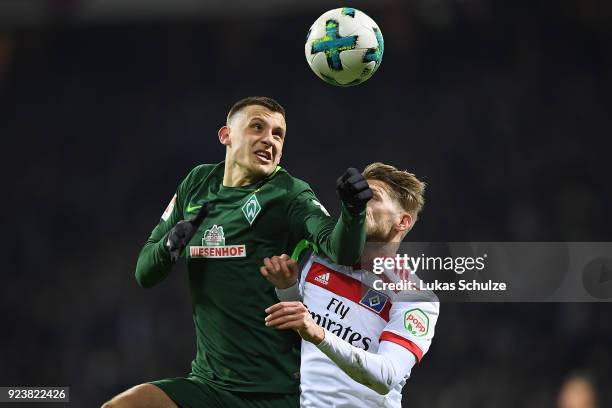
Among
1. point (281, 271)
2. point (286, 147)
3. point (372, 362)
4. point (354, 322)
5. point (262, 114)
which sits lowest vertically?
point (372, 362)

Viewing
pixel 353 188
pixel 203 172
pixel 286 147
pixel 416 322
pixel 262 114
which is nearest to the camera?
pixel 353 188

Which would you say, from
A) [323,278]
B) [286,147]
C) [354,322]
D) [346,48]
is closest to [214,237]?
[323,278]

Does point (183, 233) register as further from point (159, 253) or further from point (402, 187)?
point (402, 187)

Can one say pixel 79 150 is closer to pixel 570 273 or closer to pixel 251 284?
Answer: pixel 570 273

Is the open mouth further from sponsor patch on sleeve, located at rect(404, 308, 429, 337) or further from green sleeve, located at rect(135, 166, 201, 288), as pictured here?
sponsor patch on sleeve, located at rect(404, 308, 429, 337)

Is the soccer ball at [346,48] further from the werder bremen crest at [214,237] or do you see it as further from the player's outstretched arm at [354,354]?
the player's outstretched arm at [354,354]

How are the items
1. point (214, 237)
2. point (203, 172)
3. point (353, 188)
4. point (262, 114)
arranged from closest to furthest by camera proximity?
point (353, 188), point (214, 237), point (262, 114), point (203, 172)

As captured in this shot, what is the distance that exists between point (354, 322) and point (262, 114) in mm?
1146

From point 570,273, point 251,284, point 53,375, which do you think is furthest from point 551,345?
point 251,284

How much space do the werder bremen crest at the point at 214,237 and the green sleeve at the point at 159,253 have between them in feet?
0.63

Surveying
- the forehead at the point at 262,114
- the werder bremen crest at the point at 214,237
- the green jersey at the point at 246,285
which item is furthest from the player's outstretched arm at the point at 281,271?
the forehead at the point at 262,114

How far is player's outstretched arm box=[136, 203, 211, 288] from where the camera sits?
14.2 feet

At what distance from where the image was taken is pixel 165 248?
14.6ft

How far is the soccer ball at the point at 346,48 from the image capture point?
4773 mm
